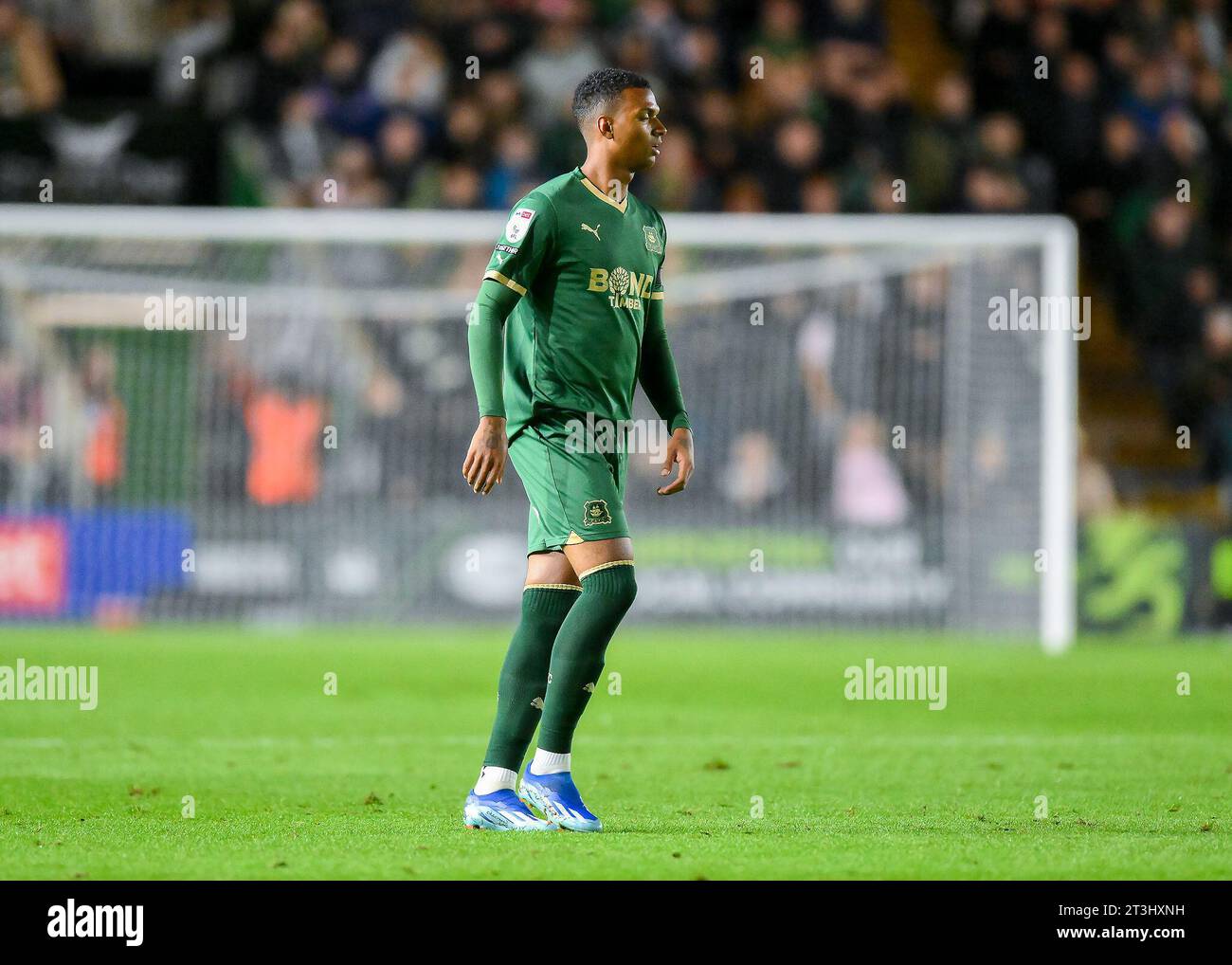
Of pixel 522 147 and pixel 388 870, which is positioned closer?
pixel 388 870

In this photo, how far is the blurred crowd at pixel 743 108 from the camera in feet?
59.2

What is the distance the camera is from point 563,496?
226 inches

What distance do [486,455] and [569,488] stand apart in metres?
0.32

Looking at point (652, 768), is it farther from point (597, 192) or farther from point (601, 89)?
point (601, 89)

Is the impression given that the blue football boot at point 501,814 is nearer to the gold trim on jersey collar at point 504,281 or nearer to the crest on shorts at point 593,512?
the crest on shorts at point 593,512

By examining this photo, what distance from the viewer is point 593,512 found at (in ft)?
18.7

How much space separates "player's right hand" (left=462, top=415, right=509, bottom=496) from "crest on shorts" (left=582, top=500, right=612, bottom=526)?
0.96ft

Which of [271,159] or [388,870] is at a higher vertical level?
[271,159]

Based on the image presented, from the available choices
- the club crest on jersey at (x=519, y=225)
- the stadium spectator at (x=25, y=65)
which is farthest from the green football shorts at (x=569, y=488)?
the stadium spectator at (x=25, y=65)
